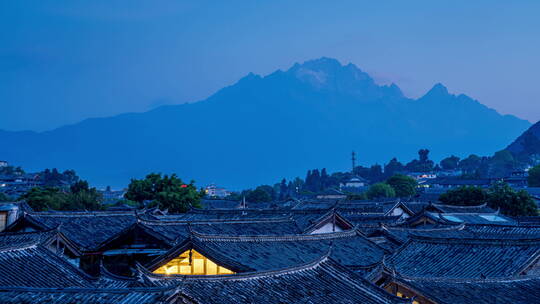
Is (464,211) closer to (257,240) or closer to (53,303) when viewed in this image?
(257,240)

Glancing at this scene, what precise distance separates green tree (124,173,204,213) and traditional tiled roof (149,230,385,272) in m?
31.7

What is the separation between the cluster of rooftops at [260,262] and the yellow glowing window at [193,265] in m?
0.03

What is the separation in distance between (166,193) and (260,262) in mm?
41541

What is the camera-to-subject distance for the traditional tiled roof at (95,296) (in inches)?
509

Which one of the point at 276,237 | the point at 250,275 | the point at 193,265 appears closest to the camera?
the point at 250,275

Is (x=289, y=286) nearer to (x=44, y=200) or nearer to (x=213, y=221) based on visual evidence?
(x=213, y=221)

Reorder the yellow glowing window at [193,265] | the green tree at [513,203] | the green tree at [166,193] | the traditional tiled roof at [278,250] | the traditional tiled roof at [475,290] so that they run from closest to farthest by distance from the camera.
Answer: the traditional tiled roof at [475,290]
the yellow glowing window at [193,265]
the traditional tiled roof at [278,250]
the green tree at [166,193]
the green tree at [513,203]

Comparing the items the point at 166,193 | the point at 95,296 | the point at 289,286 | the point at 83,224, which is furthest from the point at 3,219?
the point at 95,296

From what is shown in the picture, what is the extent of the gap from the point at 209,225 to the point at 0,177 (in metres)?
144

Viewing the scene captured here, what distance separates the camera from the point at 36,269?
2162cm

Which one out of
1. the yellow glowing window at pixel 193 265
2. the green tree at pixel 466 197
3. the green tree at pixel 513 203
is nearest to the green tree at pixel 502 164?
the green tree at pixel 466 197

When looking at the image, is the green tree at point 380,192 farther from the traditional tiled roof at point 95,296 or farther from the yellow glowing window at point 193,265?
the traditional tiled roof at point 95,296

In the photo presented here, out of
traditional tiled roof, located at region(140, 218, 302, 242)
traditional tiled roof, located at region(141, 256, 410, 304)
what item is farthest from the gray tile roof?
traditional tiled roof, located at region(140, 218, 302, 242)

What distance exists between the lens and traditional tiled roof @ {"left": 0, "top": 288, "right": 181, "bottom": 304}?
42.4ft
